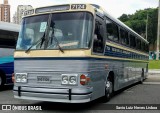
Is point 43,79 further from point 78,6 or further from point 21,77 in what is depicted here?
point 78,6

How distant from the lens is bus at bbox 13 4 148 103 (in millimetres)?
8578

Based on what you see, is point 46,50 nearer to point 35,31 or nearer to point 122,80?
point 35,31

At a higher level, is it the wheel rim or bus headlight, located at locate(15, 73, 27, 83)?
bus headlight, located at locate(15, 73, 27, 83)

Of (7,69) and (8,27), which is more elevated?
(8,27)

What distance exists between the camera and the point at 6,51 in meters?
14.6

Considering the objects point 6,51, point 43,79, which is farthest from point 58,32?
A: point 6,51

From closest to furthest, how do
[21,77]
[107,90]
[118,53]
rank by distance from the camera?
[21,77]
[107,90]
[118,53]

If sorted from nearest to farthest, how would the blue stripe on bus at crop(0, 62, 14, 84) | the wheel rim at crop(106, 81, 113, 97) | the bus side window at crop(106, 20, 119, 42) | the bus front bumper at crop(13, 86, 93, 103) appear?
the bus front bumper at crop(13, 86, 93, 103), the wheel rim at crop(106, 81, 113, 97), the bus side window at crop(106, 20, 119, 42), the blue stripe on bus at crop(0, 62, 14, 84)

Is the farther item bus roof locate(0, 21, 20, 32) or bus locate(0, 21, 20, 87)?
bus roof locate(0, 21, 20, 32)

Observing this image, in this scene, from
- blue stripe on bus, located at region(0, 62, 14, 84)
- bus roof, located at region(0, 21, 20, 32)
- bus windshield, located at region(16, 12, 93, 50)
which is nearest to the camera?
bus windshield, located at region(16, 12, 93, 50)

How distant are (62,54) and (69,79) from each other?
2.27 feet

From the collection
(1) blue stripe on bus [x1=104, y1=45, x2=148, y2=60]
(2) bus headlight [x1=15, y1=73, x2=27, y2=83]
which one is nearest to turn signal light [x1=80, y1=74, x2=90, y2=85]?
(2) bus headlight [x1=15, y1=73, x2=27, y2=83]

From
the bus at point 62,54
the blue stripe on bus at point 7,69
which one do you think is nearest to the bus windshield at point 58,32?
the bus at point 62,54

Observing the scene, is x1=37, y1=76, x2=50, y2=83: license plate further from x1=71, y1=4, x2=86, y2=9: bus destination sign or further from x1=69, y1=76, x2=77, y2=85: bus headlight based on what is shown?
x1=71, y1=4, x2=86, y2=9: bus destination sign
